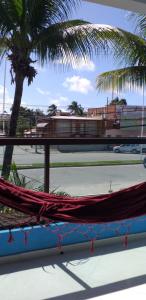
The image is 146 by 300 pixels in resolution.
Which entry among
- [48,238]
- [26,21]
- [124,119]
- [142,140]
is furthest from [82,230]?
[124,119]

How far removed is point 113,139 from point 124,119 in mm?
26347

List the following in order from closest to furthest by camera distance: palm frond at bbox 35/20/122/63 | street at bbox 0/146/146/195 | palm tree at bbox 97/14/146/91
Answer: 1. street at bbox 0/146/146/195
2. palm frond at bbox 35/20/122/63
3. palm tree at bbox 97/14/146/91

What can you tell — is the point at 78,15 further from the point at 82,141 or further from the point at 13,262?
the point at 13,262

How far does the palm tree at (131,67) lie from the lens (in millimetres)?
8219

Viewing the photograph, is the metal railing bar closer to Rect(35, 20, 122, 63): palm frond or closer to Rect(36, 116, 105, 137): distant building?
Rect(35, 20, 122, 63): palm frond

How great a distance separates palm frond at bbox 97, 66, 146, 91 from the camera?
374 inches

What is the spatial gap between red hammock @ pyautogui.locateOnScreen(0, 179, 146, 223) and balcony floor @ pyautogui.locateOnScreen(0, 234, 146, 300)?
0.45 metres

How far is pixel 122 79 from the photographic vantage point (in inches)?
390

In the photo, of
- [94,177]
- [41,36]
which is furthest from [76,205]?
[41,36]

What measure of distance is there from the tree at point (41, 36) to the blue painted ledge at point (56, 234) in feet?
11.1

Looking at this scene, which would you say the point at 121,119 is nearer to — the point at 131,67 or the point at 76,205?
the point at 131,67

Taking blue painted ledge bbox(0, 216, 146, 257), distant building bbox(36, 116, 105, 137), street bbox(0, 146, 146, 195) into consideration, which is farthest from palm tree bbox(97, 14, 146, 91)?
distant building bbox(36, 116, 105, 137)

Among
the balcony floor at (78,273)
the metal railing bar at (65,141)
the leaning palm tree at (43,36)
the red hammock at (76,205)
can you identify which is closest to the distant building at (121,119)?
the leaning palm tree at (43,36)

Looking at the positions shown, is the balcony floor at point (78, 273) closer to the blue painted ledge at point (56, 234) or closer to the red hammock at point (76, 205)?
the blue painted ledge at point (56, 234)
